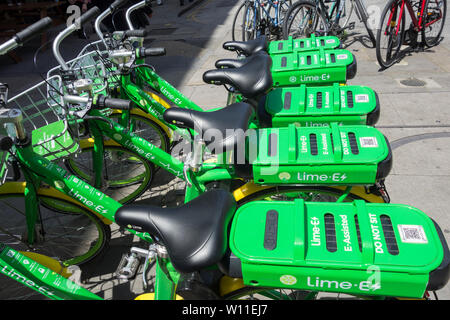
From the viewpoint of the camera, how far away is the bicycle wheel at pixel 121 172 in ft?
11.5

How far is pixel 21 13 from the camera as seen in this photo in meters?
9.08

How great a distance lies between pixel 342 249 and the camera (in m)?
1.50

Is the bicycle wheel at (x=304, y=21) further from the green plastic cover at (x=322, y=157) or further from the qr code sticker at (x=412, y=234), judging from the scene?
the qr code sticker at (x=412, y=234)

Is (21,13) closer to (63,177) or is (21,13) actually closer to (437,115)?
(63,177)

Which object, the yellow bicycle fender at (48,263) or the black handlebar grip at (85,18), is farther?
the black handlebar grip at (85,18)

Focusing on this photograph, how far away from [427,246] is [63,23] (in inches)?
436

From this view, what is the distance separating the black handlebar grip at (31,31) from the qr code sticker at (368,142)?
6.86ft

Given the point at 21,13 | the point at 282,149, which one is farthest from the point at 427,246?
the point at 21,13

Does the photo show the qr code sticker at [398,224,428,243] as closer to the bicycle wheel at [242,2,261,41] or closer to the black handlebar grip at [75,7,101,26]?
the black handlebar grip at [75,7,101,26]

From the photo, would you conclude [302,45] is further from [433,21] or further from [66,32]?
[433,21]

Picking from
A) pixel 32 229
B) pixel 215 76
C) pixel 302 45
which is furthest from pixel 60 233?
pixel 302 45

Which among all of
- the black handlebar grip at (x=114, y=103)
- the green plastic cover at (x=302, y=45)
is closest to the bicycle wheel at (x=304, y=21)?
the green plastic cover at (x=302, y=45)

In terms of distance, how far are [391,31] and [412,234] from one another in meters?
5.21

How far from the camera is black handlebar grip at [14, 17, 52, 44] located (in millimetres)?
1919
